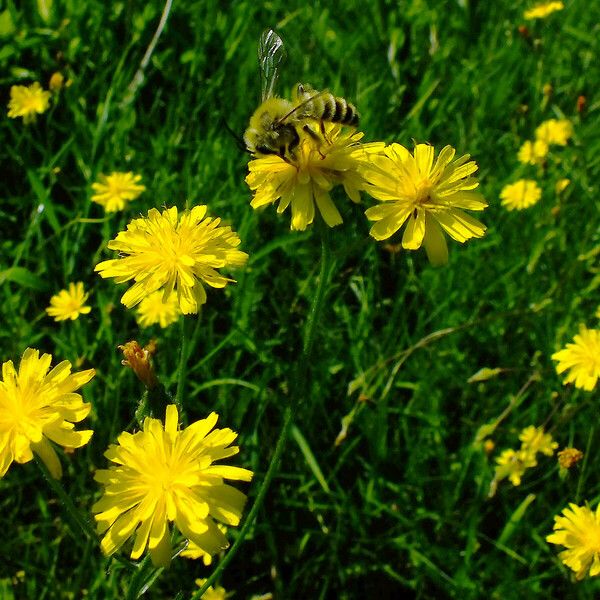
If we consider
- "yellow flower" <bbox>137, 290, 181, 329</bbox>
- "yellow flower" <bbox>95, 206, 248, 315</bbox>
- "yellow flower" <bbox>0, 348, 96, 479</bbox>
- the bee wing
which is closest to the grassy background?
"yellow flower" <bbox>137, 290, 181, 329</bbox>

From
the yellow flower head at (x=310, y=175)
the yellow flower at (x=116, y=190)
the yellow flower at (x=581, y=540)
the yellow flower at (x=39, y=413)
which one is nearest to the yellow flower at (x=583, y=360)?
the yellow flower at (x=581, y=540)

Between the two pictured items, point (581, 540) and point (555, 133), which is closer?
point (581, 540)

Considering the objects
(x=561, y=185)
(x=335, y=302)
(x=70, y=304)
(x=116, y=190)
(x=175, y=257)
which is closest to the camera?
(x=175, y=257)

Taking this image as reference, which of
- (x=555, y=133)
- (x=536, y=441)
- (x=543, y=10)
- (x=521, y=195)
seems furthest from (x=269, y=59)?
(x=543, y=10)

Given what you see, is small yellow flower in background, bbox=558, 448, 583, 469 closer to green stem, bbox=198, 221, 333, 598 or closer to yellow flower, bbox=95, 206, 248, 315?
green stem, bbox=198, 221, 333, 598

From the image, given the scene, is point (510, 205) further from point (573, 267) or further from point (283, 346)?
point (283, 346)

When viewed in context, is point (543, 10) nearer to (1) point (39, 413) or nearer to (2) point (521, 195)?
(2) point (521, 195)

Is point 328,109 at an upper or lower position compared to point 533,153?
lower
